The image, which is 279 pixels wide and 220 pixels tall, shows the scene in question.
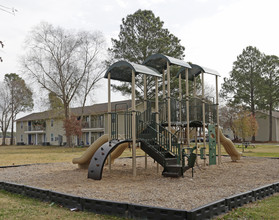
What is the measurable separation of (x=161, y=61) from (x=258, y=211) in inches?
288

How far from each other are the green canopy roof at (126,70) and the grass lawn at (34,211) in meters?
5.30

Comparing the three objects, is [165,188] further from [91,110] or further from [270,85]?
[270,85]

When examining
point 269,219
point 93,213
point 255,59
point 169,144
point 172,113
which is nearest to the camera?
point 269,219


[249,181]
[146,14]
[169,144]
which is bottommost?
[249,181]

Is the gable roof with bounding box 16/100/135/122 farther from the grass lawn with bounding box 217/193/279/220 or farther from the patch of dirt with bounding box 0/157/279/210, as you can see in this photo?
the grass lawn with bounding box 217/193/279/220

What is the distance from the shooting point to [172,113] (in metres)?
12.2

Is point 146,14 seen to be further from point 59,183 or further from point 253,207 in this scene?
point 253,207

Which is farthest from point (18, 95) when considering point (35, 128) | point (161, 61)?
point (161, 61)

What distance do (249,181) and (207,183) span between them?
1.34 m

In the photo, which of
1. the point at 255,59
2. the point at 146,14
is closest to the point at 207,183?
the point at 146,14

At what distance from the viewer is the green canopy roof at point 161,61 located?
11.0 m

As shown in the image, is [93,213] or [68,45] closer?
[93,213]

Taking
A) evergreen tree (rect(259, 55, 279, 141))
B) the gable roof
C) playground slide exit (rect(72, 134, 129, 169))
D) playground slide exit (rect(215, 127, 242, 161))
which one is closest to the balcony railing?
the gable roof

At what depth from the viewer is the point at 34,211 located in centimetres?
576
